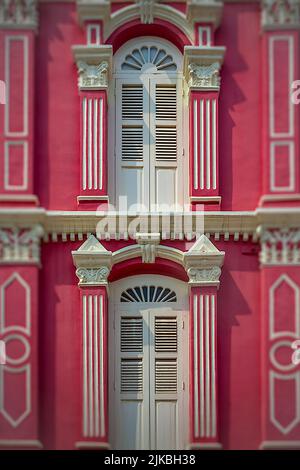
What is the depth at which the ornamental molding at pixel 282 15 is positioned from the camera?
1630 centimetres

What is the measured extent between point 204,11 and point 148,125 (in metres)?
1.45

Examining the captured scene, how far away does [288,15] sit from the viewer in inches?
644

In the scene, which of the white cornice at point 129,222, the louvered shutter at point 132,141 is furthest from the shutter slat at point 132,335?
the louvered shutter at point 132,141

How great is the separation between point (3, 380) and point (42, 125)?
2960mm

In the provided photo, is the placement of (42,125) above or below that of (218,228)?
above

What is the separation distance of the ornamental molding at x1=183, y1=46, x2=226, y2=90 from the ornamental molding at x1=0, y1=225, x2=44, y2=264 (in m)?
2.47

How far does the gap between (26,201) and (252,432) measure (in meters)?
3.56

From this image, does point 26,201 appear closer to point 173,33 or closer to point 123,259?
point 123,259

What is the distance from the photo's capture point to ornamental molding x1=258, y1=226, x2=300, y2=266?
51.8ft

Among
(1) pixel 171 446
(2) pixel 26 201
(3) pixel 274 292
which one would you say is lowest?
(1) pixel 171 446

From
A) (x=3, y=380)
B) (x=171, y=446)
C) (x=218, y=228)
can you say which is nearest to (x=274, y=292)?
(x=218, y=228)

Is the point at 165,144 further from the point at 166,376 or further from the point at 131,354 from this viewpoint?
the point at 166,376

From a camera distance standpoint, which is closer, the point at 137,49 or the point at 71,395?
the point at 71,395

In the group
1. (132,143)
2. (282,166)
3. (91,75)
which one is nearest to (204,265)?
(282,166)
